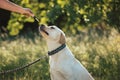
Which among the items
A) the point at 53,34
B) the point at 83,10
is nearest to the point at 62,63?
the point at 53,34

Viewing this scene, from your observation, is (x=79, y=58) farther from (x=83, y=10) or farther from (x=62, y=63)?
(x=62, y=63)

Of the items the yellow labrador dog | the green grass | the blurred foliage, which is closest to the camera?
the yellow labrador dog

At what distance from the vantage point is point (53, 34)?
22.5ft

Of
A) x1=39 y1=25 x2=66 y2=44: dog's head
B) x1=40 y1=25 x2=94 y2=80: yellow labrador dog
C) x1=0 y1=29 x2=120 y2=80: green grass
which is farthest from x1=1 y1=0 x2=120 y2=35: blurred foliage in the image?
x1=40 y1=25 x2=94 y2=80: yellow labrador dog

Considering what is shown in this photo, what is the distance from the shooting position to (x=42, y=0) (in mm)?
10625

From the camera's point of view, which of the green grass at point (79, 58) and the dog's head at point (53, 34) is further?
the green grass at point (79, 58)

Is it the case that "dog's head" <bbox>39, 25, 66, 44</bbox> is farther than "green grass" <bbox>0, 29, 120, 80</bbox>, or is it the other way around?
"green grass" <bbox>0, 29, 120, 80</bbox>

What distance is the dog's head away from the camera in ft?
22.1

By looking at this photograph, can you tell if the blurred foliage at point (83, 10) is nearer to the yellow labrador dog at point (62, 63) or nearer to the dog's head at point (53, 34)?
the dog's head at point (53, 34)

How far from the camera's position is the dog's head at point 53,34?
22.1ft

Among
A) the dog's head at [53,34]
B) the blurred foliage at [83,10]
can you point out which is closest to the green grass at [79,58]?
the blurred foliage at [83,10]

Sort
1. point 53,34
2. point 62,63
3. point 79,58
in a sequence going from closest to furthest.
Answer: point 62,63 → point 53,34 → point 79,58

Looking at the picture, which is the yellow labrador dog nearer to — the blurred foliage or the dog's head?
the dog's head

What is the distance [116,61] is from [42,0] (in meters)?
2.80
